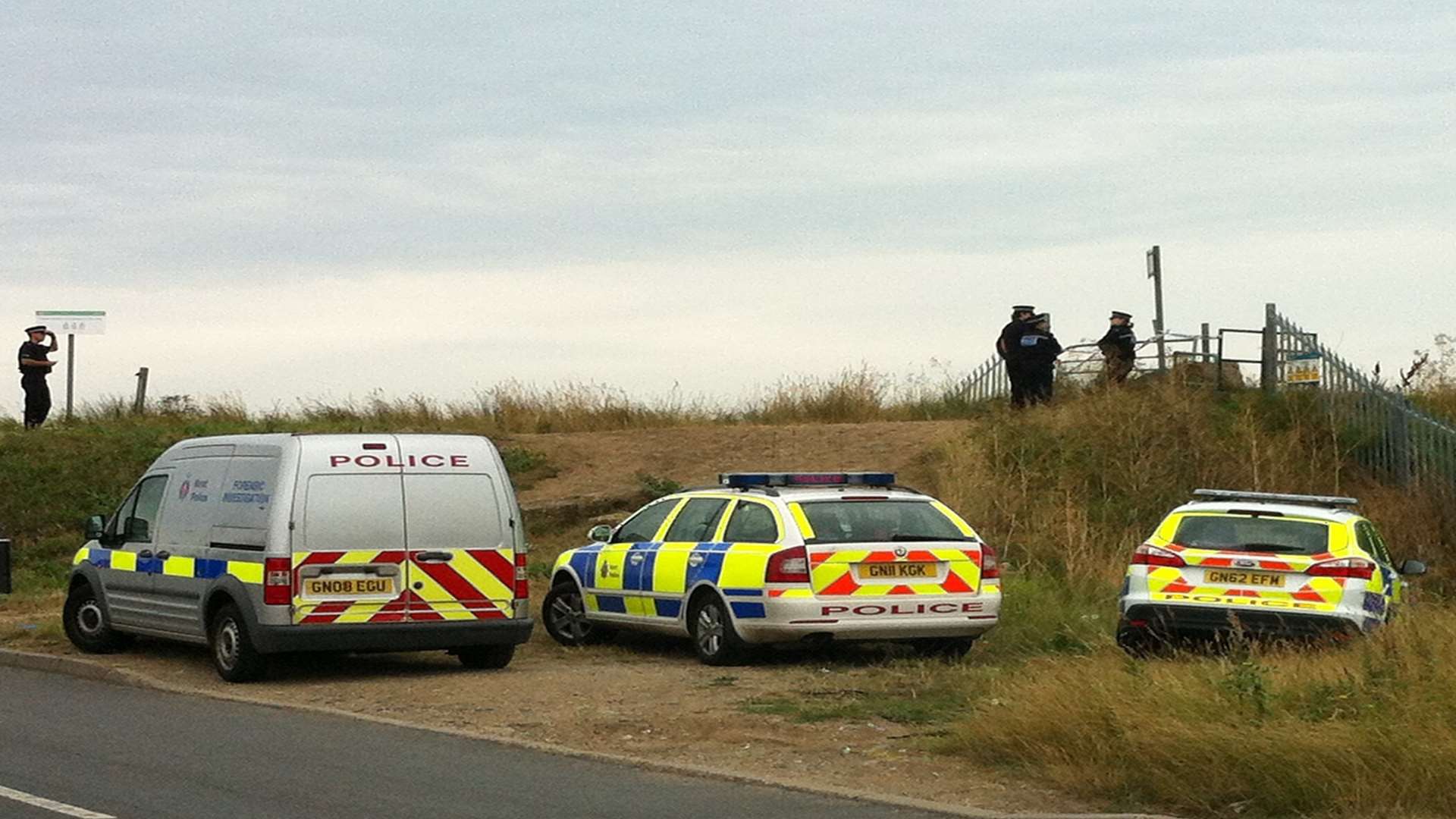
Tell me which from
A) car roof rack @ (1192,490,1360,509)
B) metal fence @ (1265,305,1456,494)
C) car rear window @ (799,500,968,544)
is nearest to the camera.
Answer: car rear window @ (799,500,968,544)

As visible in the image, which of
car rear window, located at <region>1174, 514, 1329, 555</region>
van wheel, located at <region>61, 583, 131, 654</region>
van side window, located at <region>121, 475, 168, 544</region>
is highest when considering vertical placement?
van side window, located at <region>121, 475, 168, 544</region>

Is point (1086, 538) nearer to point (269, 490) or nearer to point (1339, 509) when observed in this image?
point (1339, 509)

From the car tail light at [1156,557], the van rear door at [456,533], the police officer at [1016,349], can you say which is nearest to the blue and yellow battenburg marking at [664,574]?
the van rear door at [456,533]

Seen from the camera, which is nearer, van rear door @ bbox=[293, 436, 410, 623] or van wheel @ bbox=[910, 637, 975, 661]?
van rear door @ bbox=[293, 436, 410, 623]

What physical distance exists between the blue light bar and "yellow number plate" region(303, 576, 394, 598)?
2954 millimetres

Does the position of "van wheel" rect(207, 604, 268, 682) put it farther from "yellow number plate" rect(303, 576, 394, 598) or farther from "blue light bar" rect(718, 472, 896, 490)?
"blue light bar" rect(718, 472, 896, 490)

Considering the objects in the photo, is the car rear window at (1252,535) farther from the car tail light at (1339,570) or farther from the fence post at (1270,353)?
the fence post at (1270,353)

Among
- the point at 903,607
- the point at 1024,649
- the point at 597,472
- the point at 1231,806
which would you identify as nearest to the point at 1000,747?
the point at 1231,806

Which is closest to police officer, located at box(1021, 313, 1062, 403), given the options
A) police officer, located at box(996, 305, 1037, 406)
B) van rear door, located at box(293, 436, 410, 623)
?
police officer, located at box(996, 305, 1037, 406)

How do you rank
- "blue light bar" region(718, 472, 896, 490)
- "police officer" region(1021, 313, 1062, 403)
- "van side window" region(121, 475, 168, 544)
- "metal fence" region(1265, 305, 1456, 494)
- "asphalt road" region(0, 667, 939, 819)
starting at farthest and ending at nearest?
1. "police officer" region(1021, 313, 1062, 403)
2. "metal fence" region(1265, 305, 1456, 494)
3. "van side window" region(121, 475, 168, 544)
4. "blue light bar" region(718, 472, 896, 490)
5. "asphalt road" region(0, 667, 939, 819)

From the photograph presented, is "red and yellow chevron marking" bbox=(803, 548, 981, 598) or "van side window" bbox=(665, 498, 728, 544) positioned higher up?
"van side window" bbox=(665, 498, 728, 544)

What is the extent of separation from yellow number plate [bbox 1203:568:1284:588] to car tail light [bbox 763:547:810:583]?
3.01m

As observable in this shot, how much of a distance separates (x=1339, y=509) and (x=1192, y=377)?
11811mm

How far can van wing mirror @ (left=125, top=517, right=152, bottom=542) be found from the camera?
17.2 meters
